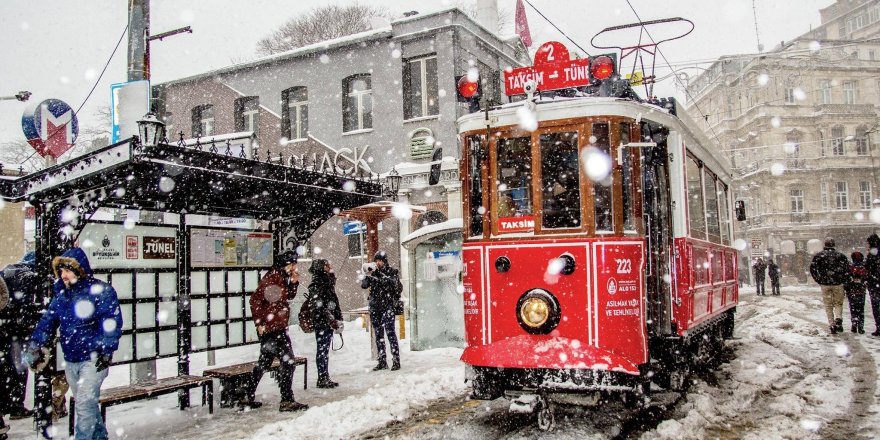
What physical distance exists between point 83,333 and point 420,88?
17.2 m

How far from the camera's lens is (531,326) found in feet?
20.6

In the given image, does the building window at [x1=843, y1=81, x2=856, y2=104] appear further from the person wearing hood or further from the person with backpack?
the person wearing hood

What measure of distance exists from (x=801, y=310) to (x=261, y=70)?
66.3ft

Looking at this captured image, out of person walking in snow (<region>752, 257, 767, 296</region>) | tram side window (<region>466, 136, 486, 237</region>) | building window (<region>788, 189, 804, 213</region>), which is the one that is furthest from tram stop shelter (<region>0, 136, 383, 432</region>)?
building window (<region>788, 189, 804, 213</region>)

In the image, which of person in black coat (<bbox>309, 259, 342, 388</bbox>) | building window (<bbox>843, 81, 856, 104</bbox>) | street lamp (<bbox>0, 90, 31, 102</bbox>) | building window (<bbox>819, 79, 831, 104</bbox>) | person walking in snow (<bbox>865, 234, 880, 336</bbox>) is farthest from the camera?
building window (<bbox>843, 81, 856, 104</bbox>)

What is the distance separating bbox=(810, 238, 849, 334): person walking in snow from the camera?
1308 cm

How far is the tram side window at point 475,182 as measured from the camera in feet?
22.8

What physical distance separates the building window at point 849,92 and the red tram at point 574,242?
55.4m

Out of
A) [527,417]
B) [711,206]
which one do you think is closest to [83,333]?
[527,417]

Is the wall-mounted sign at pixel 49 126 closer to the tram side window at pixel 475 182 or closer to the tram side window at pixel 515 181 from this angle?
the tram side window at pixel 475 182

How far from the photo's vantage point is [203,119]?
86.1 ft

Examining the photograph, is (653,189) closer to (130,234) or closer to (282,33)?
(130,234)

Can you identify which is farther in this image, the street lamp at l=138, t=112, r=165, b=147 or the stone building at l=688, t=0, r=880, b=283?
the stone building at l=688, t=0, r=880, b=283

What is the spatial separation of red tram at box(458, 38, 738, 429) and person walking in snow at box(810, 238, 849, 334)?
24.4ft
